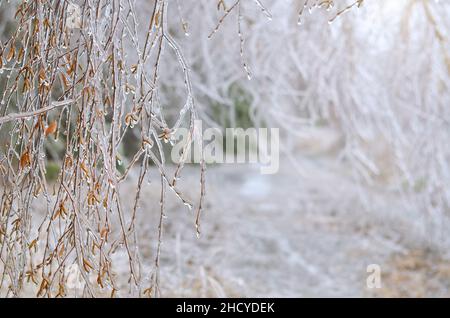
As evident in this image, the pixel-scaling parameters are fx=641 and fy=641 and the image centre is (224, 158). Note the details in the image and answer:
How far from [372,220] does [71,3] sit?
19.3 feet

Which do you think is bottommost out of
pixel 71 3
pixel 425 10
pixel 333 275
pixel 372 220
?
pixel 333 275

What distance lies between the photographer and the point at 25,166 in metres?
1.95

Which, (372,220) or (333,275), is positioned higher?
(372,220)

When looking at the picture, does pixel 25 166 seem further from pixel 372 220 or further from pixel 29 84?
pixel 372 220

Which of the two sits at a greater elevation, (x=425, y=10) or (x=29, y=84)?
(x=425, y=10)

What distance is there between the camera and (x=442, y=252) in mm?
6031
